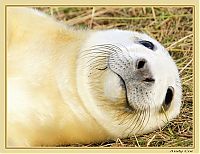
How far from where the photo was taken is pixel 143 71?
2021 mm

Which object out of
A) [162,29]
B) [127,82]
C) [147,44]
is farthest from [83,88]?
[162,29]

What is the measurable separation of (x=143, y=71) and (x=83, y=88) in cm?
33

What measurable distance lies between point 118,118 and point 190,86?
0.41 meters

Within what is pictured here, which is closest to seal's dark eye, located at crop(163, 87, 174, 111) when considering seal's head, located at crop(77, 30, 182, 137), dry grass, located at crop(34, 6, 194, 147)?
seal's head, located at crop(77, 30, 182, 137)

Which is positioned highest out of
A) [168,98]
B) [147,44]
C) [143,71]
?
[147,44]

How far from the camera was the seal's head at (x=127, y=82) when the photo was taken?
6.70ft

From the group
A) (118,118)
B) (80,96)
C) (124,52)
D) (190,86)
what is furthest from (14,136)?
(190,86)

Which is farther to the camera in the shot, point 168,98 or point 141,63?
point 168,98

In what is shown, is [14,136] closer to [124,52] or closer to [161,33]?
[124,52]

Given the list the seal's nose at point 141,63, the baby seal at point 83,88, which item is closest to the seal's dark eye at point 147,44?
the baby seal at point 83,88

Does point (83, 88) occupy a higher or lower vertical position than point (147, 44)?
lower

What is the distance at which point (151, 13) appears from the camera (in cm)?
235

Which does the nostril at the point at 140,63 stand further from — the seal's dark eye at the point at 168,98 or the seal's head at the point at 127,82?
the seal's dark eye at the point at 168,98

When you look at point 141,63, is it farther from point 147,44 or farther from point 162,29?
point 162,29
